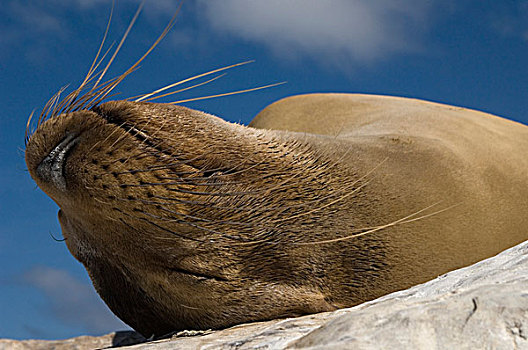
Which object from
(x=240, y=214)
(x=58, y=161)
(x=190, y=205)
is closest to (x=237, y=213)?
(x=240, y=214)

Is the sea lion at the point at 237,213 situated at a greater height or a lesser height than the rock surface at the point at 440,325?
greater

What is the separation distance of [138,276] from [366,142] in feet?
4.82

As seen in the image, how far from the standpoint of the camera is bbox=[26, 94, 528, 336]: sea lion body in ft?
7.75

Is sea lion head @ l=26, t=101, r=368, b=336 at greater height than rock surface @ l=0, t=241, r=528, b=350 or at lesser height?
greater

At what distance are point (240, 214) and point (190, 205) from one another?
23 centimetres

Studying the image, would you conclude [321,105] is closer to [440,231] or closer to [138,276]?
[440,231]

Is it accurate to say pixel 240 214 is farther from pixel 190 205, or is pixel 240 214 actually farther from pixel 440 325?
pixel 440 325

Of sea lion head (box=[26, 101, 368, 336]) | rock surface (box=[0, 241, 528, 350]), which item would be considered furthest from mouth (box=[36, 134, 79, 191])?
rock surface (box=[0, 241, 528, 350])

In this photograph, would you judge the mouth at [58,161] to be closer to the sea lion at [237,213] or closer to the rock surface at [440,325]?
the sea lion at [237,213]

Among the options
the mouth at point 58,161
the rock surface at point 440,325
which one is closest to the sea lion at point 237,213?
the mouth at point 58,161

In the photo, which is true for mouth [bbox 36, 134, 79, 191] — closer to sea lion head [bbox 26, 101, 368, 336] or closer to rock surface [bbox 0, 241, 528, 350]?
sea lion head [bbox 26, 101, 368, 336]

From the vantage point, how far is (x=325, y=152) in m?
2.90

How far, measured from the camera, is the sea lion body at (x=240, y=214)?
2.36 meters

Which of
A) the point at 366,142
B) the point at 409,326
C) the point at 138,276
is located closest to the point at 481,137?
the point at 366,142
